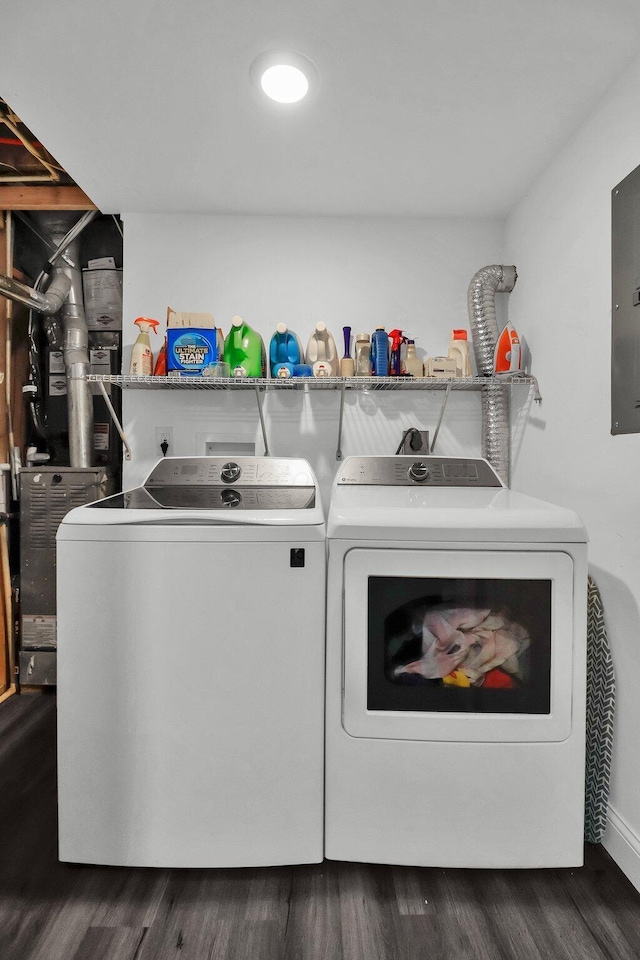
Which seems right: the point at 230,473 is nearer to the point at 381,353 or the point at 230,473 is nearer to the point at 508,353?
the point at 381,353

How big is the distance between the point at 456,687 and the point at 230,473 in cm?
108

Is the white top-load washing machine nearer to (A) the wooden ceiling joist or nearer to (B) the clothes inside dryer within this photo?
(B) the clothes inside dryer

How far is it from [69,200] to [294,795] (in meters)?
2.87

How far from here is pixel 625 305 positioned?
1.66 m

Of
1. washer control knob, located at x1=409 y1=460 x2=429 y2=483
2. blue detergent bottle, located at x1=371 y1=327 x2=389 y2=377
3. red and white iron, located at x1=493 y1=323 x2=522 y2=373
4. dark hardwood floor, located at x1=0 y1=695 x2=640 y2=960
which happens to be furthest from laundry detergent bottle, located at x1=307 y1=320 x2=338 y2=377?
dark hardwood floor, located at x1=0 y1=695 x2=640 y2=960

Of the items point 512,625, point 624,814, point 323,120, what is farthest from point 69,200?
point 624,814

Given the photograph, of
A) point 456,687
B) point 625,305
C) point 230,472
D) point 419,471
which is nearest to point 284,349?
point 230,472

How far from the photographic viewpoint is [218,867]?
1562mm

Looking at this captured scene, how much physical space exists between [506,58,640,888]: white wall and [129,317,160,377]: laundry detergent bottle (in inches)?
68.4

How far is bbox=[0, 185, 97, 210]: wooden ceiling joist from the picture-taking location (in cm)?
268

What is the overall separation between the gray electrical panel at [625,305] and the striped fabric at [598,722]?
635mm

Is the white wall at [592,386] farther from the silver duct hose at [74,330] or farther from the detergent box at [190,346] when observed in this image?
the silver duct hose at [74,330]

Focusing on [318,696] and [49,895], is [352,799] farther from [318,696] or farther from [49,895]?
[49,895]

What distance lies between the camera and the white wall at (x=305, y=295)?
2.67 m
